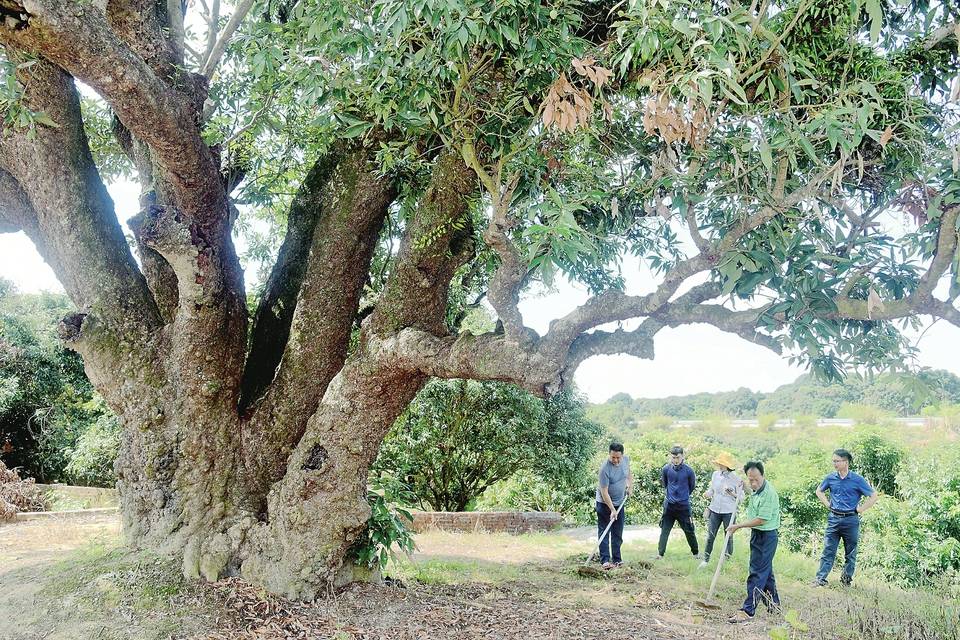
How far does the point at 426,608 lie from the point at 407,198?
129 inches

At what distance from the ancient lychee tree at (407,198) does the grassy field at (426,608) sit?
0.98ft

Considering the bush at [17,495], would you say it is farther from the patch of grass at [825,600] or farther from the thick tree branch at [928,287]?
the thick tree branch at [928,287]

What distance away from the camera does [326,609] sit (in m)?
4.59

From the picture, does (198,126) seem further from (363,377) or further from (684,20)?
(684,20)

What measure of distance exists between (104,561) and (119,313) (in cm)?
188

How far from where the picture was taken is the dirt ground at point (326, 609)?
13.6 feet

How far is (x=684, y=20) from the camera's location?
2906mm

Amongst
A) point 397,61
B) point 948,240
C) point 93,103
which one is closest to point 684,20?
point 397,61

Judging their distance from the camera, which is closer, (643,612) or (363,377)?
(363,377)

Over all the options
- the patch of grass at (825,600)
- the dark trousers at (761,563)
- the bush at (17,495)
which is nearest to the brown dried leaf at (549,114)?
the patch of grass at (825,600)

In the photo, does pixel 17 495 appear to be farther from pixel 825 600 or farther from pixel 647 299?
pixel 825 600

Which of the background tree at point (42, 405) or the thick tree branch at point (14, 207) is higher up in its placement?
the thick tree branch at point (14, 207)

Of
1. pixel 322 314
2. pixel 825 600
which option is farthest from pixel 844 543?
pixel 322 314

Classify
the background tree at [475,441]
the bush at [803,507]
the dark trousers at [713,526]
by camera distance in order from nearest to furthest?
the dark trousers at [713,526], the background tree at [475,441], the bush at [803,507]
